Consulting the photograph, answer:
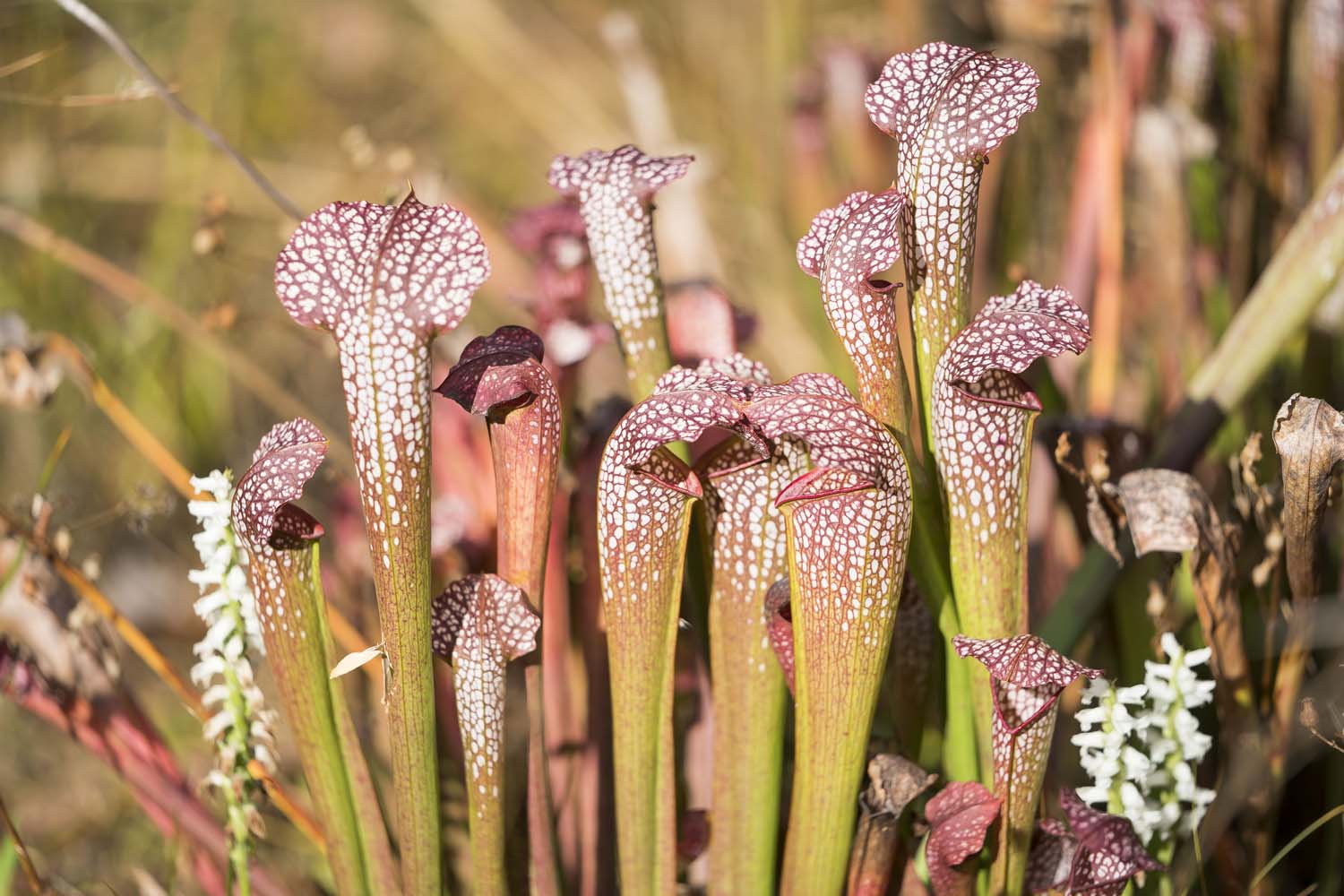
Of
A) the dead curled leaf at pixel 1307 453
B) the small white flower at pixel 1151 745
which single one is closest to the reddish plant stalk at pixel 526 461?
the small white flower at pixel 1151 745

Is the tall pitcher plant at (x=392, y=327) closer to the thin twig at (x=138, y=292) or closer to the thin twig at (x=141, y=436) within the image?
the thin twig at (x=141, y=436)

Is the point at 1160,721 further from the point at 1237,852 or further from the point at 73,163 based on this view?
the point at 73,163

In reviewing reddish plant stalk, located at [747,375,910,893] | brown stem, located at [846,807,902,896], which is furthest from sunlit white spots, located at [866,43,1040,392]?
brown stem, located at [846,807,902,896]

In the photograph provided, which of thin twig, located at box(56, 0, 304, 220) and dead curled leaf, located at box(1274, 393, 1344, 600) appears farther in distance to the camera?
thin twig, located at box(56, 0, 304, 220)

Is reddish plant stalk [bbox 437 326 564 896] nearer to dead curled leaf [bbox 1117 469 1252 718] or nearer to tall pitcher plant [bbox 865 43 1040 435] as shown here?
tall pitcher plant [bbox 865 43 1040 435]

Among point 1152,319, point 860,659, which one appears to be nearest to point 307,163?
point 1152,319
